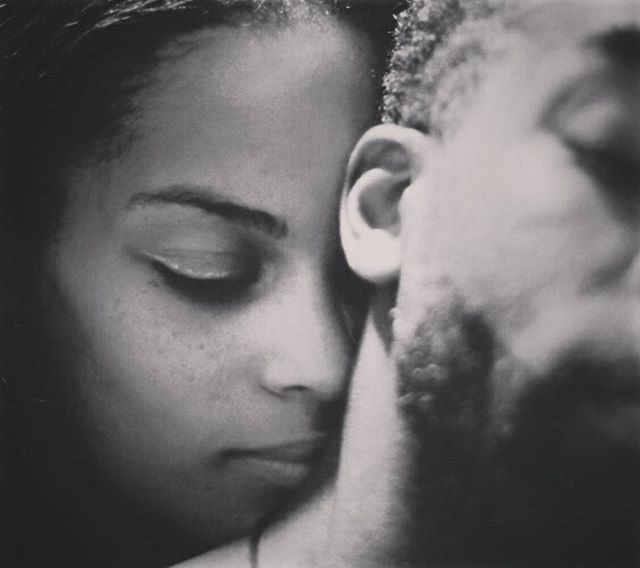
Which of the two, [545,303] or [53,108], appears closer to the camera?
[545,303]

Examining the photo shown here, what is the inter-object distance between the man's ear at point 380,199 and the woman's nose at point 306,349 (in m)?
0.06

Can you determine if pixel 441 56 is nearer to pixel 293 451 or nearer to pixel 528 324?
pixel 528 324

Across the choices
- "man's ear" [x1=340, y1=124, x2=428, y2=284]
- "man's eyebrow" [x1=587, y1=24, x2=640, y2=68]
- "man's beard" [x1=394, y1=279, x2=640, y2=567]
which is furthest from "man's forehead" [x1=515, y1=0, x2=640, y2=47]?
"man's beard" [x1=394, y1=279, x2=640, y2=567]

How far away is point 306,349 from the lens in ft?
2.69

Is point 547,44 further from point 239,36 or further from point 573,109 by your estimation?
point 239,36

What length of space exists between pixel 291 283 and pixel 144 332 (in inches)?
6.4

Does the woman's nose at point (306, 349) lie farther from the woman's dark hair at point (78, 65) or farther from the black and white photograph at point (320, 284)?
the woman's dark hair at point (78, 65)

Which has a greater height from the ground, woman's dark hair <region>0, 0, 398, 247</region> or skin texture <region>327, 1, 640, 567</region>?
woman's dark hair <region>0, 0, 398, 247</region>

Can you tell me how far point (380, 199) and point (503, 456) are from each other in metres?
0.28

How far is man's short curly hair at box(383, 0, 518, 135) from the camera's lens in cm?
78

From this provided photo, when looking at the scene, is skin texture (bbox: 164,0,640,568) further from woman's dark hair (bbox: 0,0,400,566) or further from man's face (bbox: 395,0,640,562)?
woman's dark hair (bbox: 0,0,400,566)

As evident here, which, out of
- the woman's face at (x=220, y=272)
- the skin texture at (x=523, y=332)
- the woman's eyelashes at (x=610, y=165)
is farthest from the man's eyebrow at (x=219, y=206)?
the woman's eyelashes at (x=610, y=165)

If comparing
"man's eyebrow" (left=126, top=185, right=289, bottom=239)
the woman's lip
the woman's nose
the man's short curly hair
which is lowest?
the woman's lip

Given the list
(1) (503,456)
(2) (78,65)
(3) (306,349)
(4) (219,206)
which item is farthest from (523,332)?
(2) (78,65)
